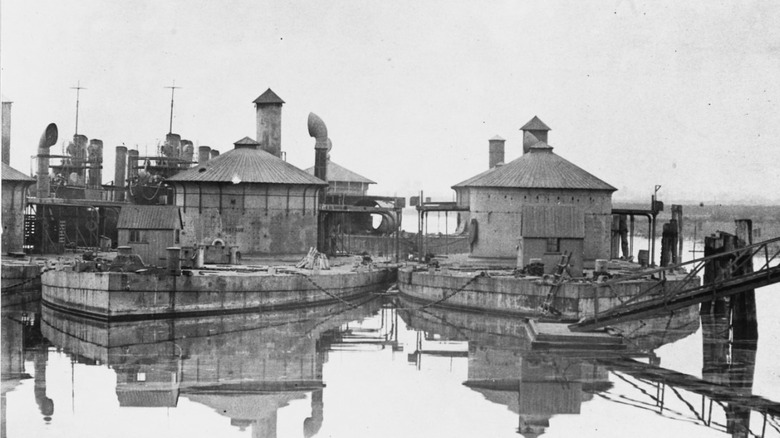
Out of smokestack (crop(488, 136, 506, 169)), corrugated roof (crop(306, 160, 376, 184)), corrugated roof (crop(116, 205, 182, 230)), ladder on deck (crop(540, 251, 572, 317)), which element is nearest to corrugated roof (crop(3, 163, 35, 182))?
corrugated roof (crop(116, 205, 182, 230))

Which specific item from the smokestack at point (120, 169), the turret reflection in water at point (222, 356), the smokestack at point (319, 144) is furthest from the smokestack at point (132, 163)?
the turret reflection in water at point (222, 356)

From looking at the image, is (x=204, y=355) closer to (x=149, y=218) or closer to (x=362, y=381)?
(x=362, y=381)

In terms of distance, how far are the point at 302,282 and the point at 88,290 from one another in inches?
344

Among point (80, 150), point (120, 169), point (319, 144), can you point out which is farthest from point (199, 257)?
point (80, 150)

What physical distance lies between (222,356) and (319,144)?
30080 millimetres

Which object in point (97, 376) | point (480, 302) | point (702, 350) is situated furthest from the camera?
point (480, 302)

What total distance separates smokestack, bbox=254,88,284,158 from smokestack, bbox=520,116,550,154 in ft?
47.3

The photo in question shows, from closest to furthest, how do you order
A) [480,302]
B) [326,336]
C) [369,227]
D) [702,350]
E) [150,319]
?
[702,350] → [326,336] → [150,319] → [480,302] → [369,227]

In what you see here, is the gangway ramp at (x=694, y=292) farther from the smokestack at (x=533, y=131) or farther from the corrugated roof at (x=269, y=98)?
the corrugated roof at (x=269, y=98)

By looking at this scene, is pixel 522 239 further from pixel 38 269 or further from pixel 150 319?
pixel 38 269

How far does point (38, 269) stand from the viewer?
4375cm

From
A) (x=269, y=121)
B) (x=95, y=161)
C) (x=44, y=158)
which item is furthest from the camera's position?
(x=95, y=161)

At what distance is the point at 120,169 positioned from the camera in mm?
67375

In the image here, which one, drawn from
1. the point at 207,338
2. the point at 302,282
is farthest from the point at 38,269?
the point at 207,338
